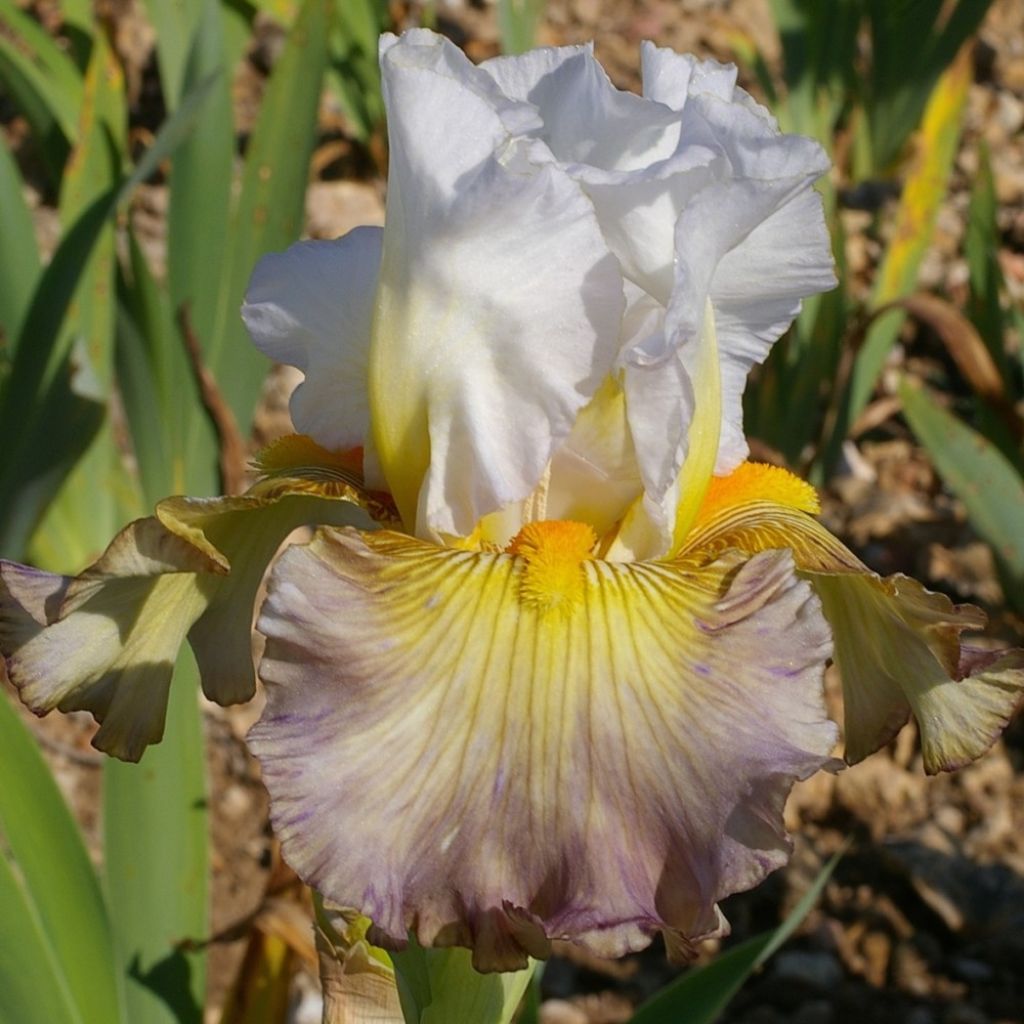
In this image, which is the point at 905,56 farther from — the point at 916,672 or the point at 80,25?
the point at 916,672

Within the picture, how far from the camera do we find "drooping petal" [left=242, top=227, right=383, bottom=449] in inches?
43.2

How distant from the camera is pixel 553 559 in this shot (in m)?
0.89

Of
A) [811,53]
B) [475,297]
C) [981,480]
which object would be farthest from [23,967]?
[811,53]

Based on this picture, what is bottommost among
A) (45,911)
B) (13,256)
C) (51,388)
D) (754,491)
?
(45,911)

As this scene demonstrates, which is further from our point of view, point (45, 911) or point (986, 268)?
point (986, 268)

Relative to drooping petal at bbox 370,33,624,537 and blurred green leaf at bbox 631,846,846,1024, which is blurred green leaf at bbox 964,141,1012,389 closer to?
blurred green leaf at bbox 631,846,846,1024

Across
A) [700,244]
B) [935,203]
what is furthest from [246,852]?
[935,203]

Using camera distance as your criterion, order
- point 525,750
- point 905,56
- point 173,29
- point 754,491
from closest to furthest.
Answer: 1. point 525,750
2. point 754,491
3. point 173,29
4. point 905,56

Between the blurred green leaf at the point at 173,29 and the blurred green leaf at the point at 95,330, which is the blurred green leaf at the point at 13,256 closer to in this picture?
the blurred green leaf at the point at 95,330

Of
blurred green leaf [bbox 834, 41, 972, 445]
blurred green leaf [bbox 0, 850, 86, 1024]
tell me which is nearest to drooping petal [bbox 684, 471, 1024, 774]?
blurred green leaf [bbox 0, 850, 86, 1024]

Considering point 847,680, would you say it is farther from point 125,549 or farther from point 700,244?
point 125,549

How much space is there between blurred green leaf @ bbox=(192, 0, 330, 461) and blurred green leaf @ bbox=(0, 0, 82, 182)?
0.67 metres

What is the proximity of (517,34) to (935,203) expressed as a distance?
3.41 feet

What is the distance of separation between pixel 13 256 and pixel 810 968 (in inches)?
71.2
